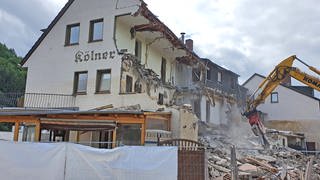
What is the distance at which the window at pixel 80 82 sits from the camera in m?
23.4

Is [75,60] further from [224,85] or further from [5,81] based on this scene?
[5,81]

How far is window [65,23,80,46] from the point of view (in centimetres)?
2459

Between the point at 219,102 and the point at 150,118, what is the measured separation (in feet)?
65.6

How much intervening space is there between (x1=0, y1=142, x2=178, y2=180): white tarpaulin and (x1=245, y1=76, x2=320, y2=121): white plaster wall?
3818 cm

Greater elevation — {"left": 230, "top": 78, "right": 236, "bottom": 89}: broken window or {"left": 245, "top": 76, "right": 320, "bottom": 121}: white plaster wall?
{"left": 230, "top": 78, "right": 236, "bottom": 89}: broken window

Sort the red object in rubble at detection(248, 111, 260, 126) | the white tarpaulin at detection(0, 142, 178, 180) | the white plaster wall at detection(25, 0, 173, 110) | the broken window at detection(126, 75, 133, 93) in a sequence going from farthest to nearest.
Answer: the red object in rubble at detection(248, 111, 260, 126), the broken window at detection(126, 75, 133, 93), the white plaster wall at detection(25, 0, 173, 110), the white tarpaulin at detection(0, 142, 178, 180)

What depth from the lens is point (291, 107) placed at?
148 feet

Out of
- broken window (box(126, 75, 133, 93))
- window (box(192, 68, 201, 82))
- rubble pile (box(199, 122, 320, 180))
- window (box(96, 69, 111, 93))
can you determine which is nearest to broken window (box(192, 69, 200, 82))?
window (box(192, 68, 201, 82))

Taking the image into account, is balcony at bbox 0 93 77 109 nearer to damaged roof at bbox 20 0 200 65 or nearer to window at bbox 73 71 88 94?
window at bbox 73 71 88 94

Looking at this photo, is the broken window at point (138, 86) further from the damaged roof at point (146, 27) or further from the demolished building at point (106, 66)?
the damaged roof at point (146, 27)

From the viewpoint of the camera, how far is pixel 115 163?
1031 cm

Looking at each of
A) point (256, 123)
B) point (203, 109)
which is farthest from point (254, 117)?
point (203, 109)

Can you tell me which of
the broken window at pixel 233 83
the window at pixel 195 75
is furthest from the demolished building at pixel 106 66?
the broken window at pixel 233 83

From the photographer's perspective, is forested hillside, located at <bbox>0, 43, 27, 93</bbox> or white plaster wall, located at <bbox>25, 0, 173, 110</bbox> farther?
forested hillside, located at <bbox>0, 43, 27, 93</bbox>
